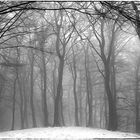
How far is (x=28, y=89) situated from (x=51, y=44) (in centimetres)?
1119

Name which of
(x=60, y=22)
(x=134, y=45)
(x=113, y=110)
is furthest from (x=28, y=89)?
(x=113, y=110)

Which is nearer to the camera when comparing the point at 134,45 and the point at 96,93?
the point at 134,45

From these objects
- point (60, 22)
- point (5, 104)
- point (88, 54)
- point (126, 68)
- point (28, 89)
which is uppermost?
point (60, 22)

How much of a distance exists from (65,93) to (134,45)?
926 inches

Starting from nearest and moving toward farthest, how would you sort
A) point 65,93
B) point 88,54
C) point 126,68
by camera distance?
point 126,68 < point 88,54 < point 65,93

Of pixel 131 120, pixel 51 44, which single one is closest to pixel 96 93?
pixel 131 120

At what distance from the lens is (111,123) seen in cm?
1450

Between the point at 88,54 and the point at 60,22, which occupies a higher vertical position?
the point at 60,22

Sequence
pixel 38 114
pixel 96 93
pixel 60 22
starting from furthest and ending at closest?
pixel 38 114 → pixel 96 93 → pixel 60 22

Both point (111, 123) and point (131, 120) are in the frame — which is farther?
point (131, 120)

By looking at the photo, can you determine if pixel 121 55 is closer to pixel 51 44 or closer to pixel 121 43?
pixel 121 43

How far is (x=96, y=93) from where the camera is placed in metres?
29.5

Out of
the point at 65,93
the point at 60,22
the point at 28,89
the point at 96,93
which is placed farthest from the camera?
the point at 65,93

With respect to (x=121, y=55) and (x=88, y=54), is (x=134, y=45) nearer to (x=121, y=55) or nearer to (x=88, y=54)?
(x=121, y=55)
